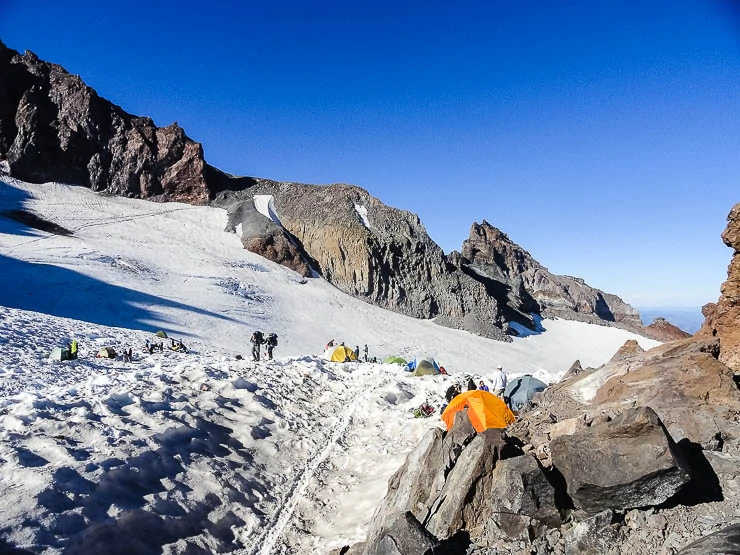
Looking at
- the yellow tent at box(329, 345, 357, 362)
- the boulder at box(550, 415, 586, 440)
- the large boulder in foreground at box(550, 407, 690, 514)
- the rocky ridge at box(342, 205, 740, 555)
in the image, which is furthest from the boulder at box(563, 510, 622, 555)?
the yellow tent at box(329, 345, 357, 362)

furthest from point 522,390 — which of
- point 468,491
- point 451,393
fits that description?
point 468,491

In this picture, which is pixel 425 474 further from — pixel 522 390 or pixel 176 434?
pixel 522 390

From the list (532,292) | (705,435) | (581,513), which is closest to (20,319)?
(581,513)

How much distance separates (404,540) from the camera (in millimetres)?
5492

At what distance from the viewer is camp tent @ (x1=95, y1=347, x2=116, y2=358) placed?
1583 cm

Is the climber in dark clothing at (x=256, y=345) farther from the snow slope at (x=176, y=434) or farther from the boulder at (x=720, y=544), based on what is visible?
the boulder at (x=720, y=544)

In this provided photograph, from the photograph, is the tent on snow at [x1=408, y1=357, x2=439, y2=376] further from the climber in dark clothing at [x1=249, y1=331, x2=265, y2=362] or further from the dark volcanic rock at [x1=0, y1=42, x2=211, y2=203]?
the dark volcanic rock at [x1=0, y1=42, x2=211, y2=203]

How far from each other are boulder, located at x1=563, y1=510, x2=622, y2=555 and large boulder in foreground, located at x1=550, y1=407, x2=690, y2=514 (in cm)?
15

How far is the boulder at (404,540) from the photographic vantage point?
5.39 metres

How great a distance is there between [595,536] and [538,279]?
283 ft

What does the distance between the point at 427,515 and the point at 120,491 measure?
5011mm

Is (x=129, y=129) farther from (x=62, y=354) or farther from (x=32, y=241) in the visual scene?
(x=62, y=354)

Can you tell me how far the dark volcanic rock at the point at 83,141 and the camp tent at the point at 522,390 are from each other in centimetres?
5316

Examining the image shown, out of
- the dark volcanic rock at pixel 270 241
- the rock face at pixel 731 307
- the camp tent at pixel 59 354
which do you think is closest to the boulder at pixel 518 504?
the rock face at pixel 731 307
